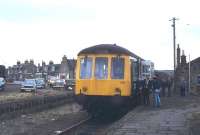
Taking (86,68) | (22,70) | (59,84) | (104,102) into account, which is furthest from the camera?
(22,70)

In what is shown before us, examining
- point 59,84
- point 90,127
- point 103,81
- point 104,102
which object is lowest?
point 90,127

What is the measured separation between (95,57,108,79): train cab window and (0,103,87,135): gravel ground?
95.4 inches

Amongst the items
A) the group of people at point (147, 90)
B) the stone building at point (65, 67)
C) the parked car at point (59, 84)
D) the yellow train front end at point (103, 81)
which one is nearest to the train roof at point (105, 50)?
the yellow train front end at point (103, 81)

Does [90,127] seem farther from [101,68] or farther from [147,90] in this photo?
[147,90]

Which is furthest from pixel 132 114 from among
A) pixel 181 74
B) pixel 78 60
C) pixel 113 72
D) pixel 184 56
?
pixel 184 56

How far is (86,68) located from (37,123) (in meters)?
3.30

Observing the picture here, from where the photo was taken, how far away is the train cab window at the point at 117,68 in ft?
74.6

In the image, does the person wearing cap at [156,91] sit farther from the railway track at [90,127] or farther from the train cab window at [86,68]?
the train cab window at [86,68]

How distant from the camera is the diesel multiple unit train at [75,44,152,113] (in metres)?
A: 22.3

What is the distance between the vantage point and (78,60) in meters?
23.5

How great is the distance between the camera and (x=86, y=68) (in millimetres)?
23172

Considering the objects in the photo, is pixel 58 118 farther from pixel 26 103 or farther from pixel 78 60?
pixel 26 103

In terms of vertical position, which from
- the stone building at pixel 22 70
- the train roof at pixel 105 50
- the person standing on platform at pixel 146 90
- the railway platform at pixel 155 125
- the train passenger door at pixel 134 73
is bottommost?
the railway platform at pixel 155 125

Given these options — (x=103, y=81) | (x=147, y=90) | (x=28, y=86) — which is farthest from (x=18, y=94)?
(x=103, y=81)
